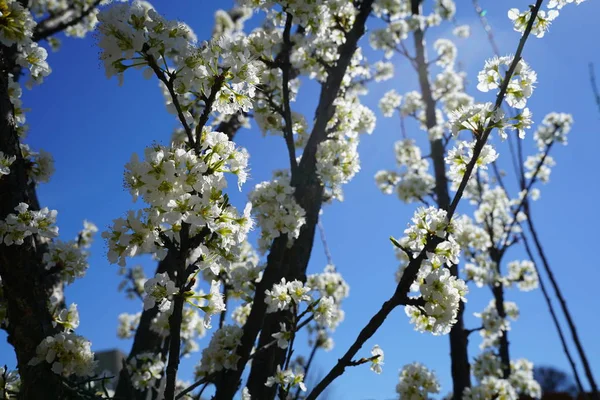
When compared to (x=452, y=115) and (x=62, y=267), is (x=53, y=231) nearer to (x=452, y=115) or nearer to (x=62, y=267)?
(x=62, y=267)

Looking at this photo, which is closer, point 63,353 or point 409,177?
point 63,353

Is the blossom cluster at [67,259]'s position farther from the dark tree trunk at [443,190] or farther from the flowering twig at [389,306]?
the dark tree trunk at [443,190]

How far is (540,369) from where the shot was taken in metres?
28.8

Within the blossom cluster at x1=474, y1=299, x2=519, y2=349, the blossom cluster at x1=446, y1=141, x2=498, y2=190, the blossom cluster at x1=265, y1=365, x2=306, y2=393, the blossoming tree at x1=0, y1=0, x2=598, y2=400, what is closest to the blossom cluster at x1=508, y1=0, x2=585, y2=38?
the blossoming tree at x1=0, y1=0, x2=598, y2=400

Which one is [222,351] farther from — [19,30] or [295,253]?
[19,30]

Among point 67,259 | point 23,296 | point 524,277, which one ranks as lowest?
point 23,296

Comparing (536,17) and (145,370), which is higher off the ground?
(536,17)

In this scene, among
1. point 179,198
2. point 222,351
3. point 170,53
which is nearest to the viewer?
point 179,198

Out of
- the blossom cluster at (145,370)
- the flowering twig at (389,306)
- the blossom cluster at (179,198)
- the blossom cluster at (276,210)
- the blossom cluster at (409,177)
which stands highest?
the blossom cluster at (409,177)

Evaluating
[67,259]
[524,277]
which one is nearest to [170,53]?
[67,259]

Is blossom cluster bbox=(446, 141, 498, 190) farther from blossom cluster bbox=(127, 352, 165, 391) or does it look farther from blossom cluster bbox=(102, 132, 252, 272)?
blossom cluster bbox=(127, 352, 165, 391)

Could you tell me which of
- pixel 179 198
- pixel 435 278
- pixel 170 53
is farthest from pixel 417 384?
pixel 170 53

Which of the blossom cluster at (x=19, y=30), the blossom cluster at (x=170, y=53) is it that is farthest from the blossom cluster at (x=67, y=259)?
the blossom cluster at (x=170, y=53)

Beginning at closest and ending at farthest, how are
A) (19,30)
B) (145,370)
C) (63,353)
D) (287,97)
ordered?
(63,353), (19,30), (287,97), (145,370)
